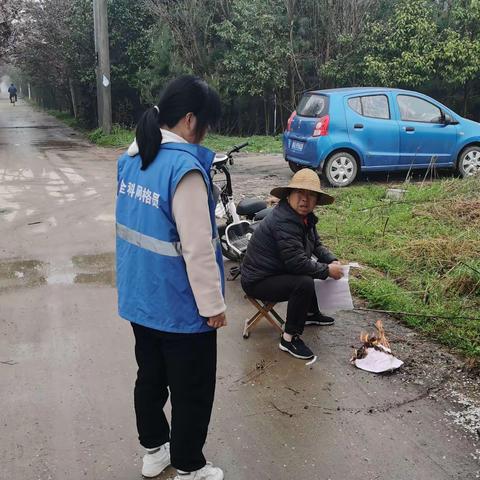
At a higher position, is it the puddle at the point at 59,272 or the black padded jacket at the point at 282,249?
the black padded jacket at the point at 282,249

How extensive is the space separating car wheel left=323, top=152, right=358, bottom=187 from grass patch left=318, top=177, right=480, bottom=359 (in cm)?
121

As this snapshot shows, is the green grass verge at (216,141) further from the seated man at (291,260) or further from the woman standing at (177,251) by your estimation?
the woman standing at (177,251)

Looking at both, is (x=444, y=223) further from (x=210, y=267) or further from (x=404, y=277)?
(x=210, y=267)

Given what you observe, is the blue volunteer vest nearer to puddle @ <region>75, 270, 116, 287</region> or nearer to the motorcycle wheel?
puddle @ <region>75, 270, 116, 287</region>

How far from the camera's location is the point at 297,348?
396 cm

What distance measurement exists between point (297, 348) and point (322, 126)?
5987 mm

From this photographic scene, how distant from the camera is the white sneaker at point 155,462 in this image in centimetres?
273

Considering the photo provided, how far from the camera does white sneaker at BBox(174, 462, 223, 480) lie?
2.63 metres

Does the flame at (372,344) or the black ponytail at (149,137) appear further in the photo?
the flame at (372,344)

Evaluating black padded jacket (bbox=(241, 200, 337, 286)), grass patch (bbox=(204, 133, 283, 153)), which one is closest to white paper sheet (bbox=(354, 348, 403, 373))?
black padded jacket (bbox=(241, 200, 337, 286))

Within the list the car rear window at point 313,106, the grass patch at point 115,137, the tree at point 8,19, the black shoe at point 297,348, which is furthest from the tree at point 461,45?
the tree at point 8,19

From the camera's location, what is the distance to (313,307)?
14.6 ft

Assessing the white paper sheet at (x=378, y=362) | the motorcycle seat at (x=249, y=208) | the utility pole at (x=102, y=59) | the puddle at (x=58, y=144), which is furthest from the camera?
the puddle at (x=58, y=144)

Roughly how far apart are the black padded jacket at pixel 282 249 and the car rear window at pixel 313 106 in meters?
5.65
